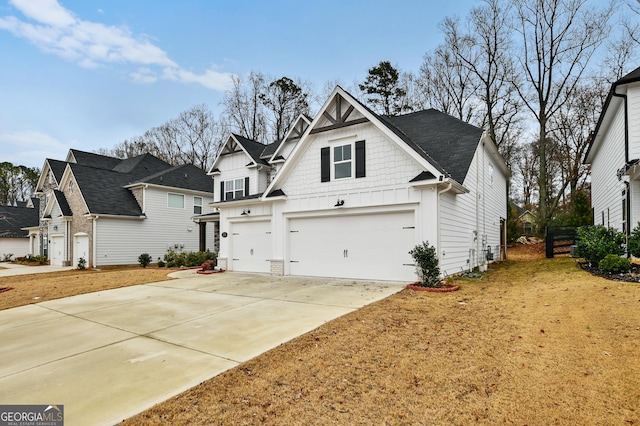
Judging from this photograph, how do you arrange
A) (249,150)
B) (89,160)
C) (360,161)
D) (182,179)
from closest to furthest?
1. (360,161)
2. (249,150)
3. (182,179)
4. (89,160)

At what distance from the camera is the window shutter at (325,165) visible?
1208 centimetres

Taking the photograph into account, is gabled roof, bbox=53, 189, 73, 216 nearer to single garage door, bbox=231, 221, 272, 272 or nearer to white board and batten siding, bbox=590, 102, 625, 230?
single garage door, bbox=231, 221, 272, 272

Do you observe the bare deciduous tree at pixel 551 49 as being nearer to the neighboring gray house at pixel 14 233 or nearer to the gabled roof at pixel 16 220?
the neighboring gray house at pixel 14 233

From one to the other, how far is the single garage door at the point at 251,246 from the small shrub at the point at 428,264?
6336 mm

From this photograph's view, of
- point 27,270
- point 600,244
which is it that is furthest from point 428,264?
point 27,270

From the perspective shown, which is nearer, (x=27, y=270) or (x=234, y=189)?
(x=234, y=189)

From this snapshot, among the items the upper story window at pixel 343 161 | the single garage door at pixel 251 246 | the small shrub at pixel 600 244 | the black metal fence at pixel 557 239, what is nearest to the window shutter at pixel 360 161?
the upper story window at pixel 343 161

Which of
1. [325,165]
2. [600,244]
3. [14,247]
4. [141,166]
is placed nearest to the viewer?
[600,244]

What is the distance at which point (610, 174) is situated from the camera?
541 inches

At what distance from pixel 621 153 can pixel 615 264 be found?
5.02 metres

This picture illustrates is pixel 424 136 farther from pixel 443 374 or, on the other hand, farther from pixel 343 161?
pixel 443 374

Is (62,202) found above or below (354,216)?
above

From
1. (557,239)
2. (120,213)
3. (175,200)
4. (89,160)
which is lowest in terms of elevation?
(557,239)

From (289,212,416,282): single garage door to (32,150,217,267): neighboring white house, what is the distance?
955 cm
